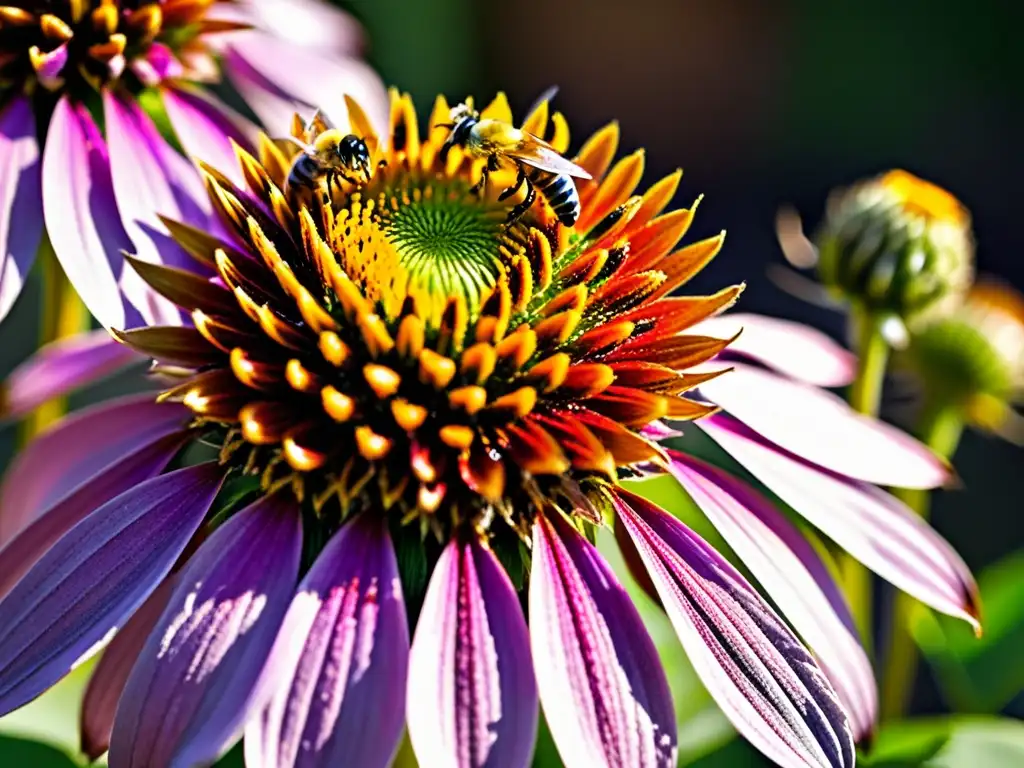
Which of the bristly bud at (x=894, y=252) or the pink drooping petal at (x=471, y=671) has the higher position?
the bristly bud at (x=894, y=252)

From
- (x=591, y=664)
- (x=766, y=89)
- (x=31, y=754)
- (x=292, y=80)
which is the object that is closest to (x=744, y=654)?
(x=591, y=664)

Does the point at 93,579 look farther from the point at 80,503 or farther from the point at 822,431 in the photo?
the point at 822,431

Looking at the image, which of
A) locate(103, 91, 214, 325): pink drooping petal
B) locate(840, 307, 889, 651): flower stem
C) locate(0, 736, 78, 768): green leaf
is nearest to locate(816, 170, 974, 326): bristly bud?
locate(840, 307, 889, 651): flower stem

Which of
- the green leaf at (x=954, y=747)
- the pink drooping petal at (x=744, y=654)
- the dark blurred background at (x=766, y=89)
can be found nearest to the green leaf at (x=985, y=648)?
the green leaf at (x=954, y=747)

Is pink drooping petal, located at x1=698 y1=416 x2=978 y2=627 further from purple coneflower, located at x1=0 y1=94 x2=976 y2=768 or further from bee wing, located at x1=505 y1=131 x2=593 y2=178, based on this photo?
bee wing, located at x1=505 y1=131 x2=593 y2=178

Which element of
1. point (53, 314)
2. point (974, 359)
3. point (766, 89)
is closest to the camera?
point (53, 314)

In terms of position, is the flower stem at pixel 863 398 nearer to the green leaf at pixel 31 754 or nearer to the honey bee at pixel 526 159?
the honey bee at pixel 526 159
